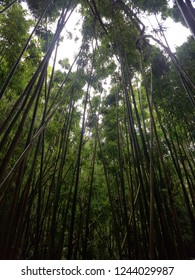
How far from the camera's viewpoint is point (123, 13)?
426cm

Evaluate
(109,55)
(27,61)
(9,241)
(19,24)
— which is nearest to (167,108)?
(109,55)

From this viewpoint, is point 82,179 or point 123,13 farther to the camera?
point 82,179

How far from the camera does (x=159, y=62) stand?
4.89m

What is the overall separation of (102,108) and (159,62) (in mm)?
2301

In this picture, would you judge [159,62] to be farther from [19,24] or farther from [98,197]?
[98,197]

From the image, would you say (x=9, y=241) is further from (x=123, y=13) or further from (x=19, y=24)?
(x=123, y=13)

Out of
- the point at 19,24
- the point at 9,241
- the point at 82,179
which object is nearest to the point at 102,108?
the point at 82,179

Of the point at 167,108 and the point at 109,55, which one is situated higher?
the point at 109,55

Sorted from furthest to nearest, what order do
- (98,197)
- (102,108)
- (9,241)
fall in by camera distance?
(98,197), (102,108), (9,241)
